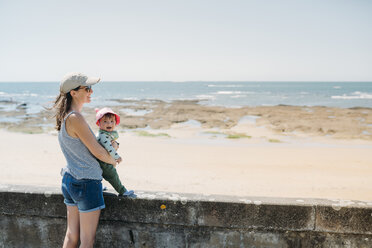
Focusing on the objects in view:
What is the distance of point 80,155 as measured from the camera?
217 cm

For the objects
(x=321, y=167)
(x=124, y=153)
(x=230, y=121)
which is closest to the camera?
(x=321, y=167)

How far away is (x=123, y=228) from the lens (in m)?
2.58

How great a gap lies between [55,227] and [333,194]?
23.2ft

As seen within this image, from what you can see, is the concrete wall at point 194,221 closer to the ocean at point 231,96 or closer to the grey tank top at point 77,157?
the grey tank top at point 77,157

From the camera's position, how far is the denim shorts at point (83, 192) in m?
2.15

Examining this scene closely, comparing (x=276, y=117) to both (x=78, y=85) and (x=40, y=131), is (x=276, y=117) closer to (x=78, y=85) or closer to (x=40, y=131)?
(x=40, y=131)

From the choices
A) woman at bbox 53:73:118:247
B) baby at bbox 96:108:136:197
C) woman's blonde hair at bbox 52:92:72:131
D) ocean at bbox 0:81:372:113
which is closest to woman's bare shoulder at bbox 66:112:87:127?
woman at bbox 53:73:118:247

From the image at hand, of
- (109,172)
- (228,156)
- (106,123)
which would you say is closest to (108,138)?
(106,123)

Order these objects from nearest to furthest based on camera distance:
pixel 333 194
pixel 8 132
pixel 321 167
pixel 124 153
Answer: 1. pixel 333 194
2. pixel 321 167
3. pixel 124 153
4. pixel 8 132

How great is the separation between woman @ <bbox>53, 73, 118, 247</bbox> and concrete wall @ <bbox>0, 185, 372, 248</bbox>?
0.36 meters

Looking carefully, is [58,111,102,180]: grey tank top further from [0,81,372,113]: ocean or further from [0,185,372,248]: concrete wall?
[0,81,372,113]: ocean

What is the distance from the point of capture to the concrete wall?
2.41 m

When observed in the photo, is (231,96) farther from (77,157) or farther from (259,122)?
(77,157)

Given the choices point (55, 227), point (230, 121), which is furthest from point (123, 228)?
point (230, 121)
